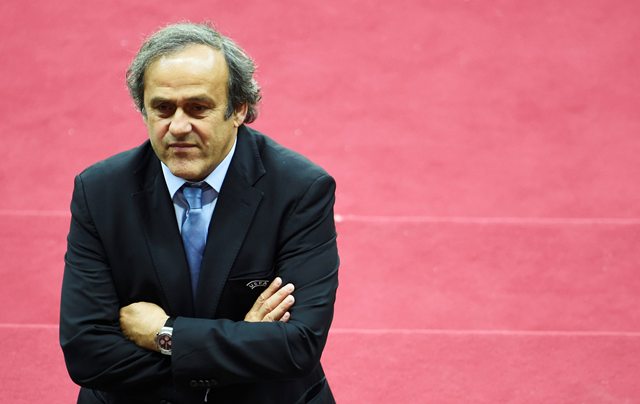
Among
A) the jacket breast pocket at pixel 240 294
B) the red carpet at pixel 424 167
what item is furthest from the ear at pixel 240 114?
the red carpet at pixel 424 167

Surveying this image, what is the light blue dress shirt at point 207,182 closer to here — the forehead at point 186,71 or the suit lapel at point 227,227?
the suit lapel at point 227,227

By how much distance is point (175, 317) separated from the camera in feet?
7.54

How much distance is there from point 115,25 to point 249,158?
3917 mm

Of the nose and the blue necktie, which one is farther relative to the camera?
the blue necktie

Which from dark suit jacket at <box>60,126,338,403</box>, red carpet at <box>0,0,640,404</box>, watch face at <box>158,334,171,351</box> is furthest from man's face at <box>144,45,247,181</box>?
red carpet at <box>0,0,640,404</box>

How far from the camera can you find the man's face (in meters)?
2.20

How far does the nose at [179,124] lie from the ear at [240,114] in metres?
0.14

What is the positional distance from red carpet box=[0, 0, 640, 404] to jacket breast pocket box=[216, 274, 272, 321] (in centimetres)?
146

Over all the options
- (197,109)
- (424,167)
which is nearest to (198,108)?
(197,109)

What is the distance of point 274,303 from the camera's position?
2254mm

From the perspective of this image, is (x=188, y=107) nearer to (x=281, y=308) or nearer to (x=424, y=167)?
(x=281, y=308)

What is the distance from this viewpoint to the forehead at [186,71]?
7.22ft

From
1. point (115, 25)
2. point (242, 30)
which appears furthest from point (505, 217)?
point (115, 25)

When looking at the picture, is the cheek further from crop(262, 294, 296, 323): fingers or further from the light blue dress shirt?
crop(262, 294, 296, 323): fingers
